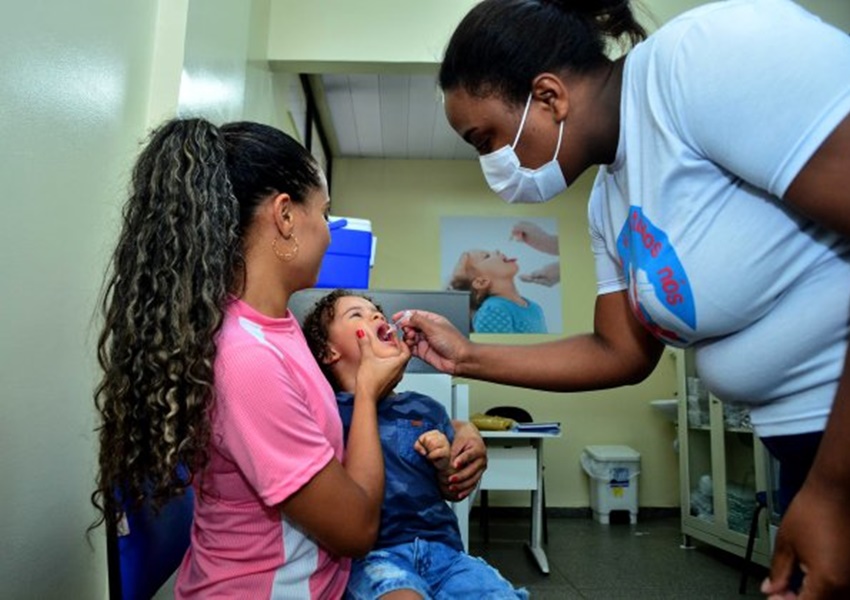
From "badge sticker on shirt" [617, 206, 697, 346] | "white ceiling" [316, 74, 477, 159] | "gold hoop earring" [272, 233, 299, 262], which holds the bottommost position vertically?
"badge sticker on shirt" [617, 206, 697, 346]

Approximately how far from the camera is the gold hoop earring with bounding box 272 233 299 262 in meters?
0.93

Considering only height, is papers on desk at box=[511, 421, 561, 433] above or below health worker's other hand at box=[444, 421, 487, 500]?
below

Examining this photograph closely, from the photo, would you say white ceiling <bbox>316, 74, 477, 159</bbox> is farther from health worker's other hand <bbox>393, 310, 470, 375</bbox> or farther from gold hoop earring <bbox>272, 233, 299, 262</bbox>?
gold hoop earring <bbox>272, 233, 299, 262</bbox>

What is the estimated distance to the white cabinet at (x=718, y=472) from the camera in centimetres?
322

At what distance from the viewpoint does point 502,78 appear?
2.76 feet

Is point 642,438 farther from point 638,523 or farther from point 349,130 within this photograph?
point 349,130

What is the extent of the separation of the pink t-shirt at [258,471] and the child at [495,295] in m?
4.06

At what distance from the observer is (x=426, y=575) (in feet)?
3.51

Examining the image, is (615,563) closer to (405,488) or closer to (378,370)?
(405,488)

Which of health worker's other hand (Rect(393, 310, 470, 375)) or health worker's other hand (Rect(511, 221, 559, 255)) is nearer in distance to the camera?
health worker's other hand (Rect(393, 310, 470, 375))

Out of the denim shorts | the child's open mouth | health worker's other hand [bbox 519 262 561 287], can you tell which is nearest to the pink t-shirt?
the denim shorts

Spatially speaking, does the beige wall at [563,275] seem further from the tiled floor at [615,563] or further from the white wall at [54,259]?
the white wall at [54,259]

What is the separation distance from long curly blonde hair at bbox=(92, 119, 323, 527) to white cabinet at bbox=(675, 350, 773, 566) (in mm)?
3066

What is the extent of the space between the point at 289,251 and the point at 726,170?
62cm
